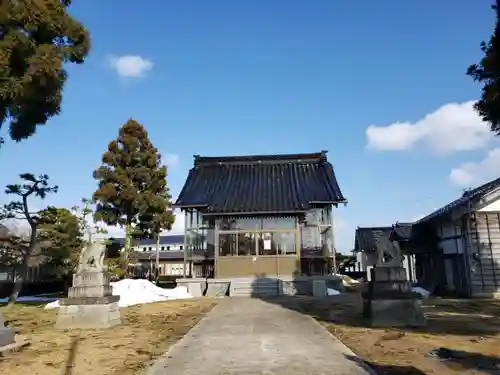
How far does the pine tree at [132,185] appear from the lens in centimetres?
2214

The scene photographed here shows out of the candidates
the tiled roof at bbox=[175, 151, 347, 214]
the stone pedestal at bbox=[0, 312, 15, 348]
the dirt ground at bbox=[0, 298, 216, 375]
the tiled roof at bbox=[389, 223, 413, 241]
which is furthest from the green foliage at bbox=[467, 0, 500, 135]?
the tiled roof at bbox=[389, 223, 413, 241]

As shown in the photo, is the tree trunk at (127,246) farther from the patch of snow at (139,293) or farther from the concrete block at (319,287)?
the concrete block at (319,287)

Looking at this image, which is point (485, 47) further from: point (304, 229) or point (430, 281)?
point (430, 281)

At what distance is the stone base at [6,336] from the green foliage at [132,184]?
14.7m

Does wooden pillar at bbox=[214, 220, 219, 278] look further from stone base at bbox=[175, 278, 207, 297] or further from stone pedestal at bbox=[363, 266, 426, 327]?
stone pedestal at bbox=[363, 266, 426, 327]

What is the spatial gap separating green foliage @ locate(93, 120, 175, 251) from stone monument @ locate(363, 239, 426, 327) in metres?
15.2

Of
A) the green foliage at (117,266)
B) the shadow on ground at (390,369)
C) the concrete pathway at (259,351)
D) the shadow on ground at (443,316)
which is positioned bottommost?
the shadow on ground at (443,316)

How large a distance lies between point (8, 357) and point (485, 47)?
11.1m

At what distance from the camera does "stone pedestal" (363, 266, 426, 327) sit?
9.64m

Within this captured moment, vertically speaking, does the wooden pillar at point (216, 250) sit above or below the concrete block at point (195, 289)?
above

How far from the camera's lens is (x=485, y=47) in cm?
876

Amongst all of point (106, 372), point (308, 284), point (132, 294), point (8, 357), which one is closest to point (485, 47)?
point (106, 372)

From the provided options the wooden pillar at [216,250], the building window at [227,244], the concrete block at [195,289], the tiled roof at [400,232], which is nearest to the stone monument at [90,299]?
the concrete block at [195,289]

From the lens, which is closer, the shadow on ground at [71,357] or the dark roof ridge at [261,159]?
the shadow on ground at [71,357]
